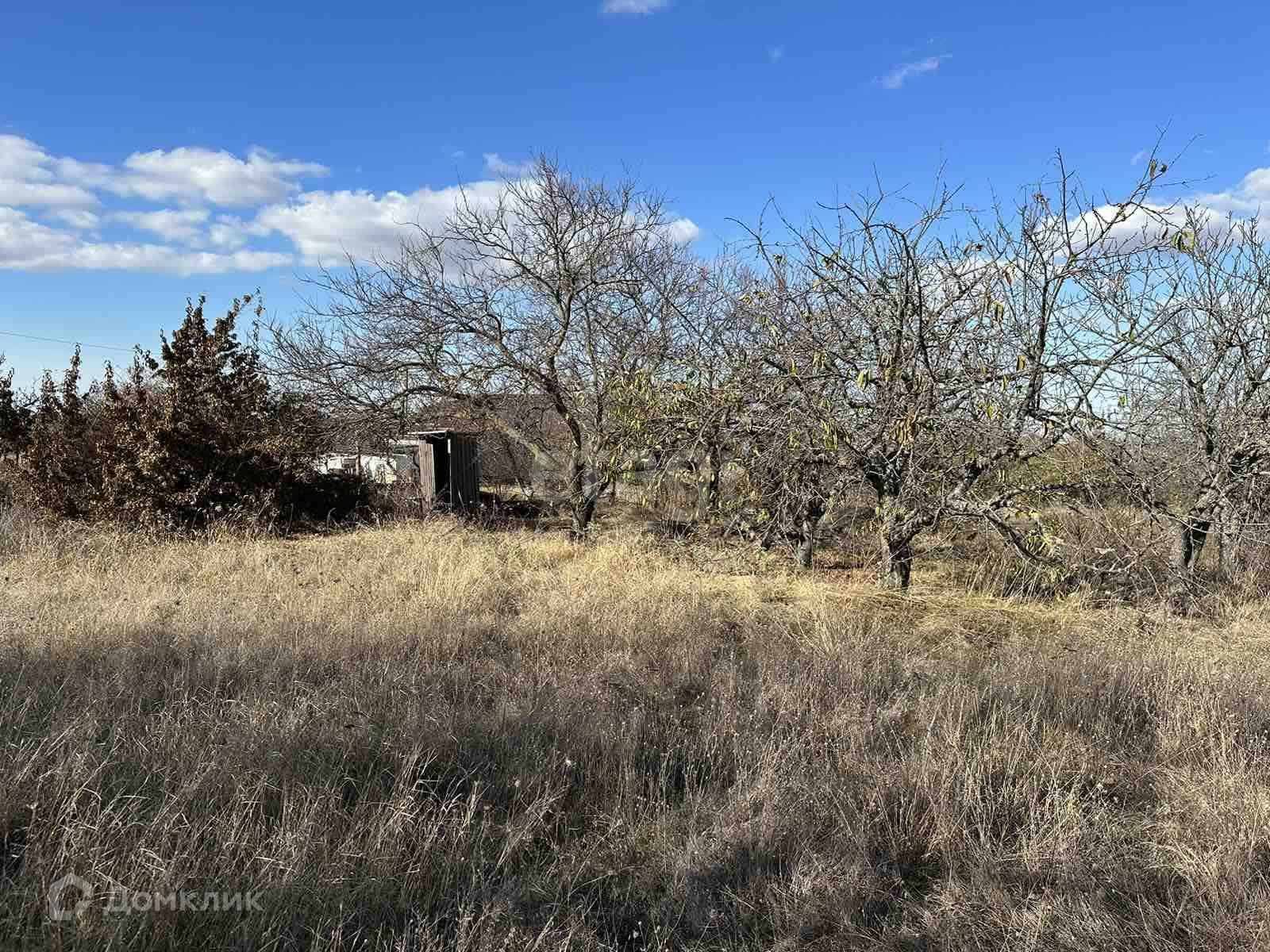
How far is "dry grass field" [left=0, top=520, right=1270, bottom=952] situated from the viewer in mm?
2330

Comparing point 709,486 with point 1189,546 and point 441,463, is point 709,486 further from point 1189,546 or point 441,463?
point 441,463

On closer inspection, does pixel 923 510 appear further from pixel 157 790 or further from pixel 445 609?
pixel 157 790

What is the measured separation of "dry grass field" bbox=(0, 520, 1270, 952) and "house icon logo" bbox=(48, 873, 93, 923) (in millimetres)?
47

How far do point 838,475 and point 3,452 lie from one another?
1397cm

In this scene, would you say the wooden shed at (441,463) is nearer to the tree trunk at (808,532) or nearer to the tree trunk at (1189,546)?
the tree trunk at (808,532)

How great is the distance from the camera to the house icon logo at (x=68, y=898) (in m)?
2.09

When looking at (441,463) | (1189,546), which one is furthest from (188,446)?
(1189,546)

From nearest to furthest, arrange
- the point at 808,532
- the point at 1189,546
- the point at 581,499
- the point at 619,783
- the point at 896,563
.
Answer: the point at 619,783, the point at 896,563, the point at 1189,546, the point at 808,532, the point at 581,499

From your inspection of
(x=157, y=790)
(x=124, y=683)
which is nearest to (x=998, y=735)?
(x=157, y=790)

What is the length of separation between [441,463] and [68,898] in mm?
13095

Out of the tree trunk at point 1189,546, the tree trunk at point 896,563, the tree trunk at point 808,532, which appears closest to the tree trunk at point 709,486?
the tree trunk at point 808,532

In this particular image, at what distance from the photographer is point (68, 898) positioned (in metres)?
2.16

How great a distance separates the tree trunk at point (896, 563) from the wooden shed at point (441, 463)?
871cm

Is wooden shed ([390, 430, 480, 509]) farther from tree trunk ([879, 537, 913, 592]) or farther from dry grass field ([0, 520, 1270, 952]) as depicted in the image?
dry grass field ([0, 520, 1270, 952])
